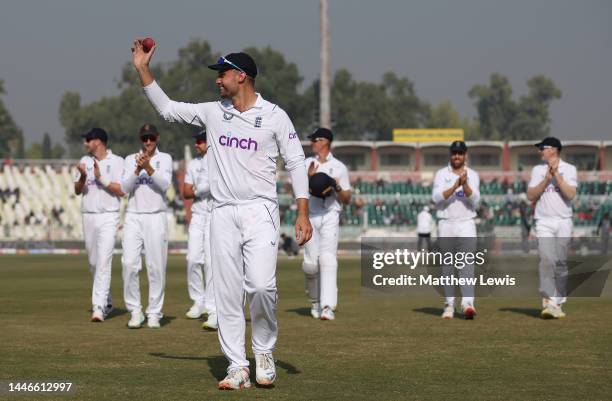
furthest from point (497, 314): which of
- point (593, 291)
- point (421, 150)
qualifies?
point (421, 150)

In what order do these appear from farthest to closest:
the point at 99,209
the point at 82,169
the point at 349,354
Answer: the point at 99,209
the point at 82,169
the point at 349,354

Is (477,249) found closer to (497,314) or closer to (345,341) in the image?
(497,314)

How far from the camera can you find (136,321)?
13500mm

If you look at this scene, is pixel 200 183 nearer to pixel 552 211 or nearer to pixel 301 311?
pixel 301 311

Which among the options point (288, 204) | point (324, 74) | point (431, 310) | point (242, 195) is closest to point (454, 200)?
point (431, 310)

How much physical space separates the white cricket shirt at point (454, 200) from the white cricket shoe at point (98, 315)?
4.75 metres

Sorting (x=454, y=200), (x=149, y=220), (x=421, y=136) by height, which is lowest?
(x=149, y=220)

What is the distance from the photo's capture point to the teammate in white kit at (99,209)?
14.3 meters

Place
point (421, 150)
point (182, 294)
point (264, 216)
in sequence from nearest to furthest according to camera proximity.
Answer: point (264, 216)
point (182, 294)
point (421, 150)

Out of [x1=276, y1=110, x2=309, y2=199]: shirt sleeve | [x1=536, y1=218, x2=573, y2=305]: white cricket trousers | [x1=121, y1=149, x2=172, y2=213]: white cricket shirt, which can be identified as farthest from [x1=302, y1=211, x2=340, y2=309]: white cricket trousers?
[x1=276, y1=110, x2=309, y2=199]: shirt sleeve

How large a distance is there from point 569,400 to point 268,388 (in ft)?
7.69

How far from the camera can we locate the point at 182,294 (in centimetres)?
2023

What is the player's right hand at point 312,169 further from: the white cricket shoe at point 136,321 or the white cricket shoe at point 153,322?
the white cricket shoe at point 136,321

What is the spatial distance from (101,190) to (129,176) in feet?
3.70
